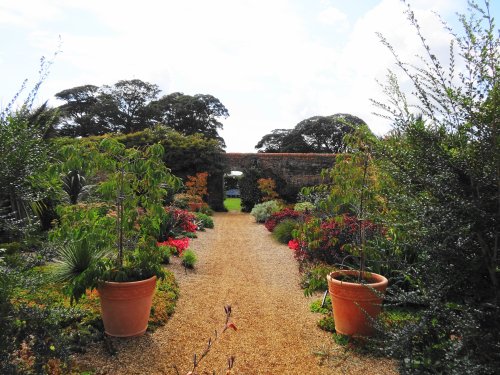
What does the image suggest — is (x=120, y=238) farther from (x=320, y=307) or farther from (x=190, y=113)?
(x=190, y=113)

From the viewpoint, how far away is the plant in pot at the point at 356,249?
3.55 metres

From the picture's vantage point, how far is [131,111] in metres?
32.0

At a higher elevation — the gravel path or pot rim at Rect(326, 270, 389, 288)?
pot rim at Rect(326, 270, 389, 288)

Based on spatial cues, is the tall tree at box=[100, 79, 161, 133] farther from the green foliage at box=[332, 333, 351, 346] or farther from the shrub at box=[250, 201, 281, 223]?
the green foliage at box=[332, 333, 351, 346]

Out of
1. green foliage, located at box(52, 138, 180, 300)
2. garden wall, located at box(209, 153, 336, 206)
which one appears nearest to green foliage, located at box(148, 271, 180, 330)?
green foliage, located at box(52, 138, 180, 300)

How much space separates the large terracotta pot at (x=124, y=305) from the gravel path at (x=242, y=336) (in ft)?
0.38

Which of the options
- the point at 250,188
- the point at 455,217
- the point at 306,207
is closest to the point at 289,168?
the point at 250,188

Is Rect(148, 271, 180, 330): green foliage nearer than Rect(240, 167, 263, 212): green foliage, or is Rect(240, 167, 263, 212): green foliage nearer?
Rect(148, 271, 180, 330): green foliage

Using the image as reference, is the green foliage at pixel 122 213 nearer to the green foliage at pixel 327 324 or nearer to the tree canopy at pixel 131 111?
the green foliage at pixel 327 324

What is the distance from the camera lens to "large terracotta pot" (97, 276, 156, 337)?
3.46m

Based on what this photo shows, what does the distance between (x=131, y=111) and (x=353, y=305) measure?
103ft

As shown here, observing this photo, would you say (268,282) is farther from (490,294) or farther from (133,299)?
(490,294)

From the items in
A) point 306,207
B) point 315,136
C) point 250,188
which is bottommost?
point 306,207

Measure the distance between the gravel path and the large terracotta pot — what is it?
0.12m
